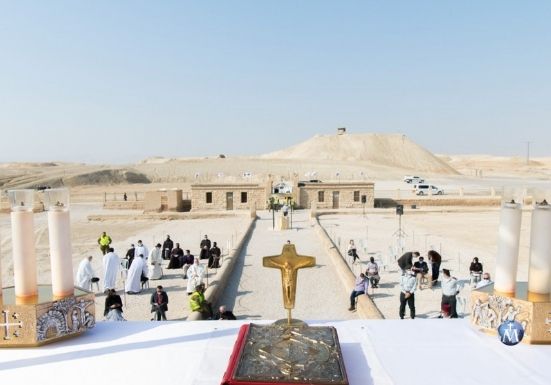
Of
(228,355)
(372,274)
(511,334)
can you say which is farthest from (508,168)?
(228,355)

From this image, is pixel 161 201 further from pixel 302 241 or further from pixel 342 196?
pixel 302 241

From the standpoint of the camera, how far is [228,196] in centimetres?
3297

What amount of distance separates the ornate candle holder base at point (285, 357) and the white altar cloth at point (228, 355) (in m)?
0.22

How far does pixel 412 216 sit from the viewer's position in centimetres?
2970

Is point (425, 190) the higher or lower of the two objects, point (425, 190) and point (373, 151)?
the lower

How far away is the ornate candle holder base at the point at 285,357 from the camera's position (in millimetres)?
3696

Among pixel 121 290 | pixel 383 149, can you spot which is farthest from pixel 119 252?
pixel 383 149

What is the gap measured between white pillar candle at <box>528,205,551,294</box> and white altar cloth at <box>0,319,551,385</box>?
656mm

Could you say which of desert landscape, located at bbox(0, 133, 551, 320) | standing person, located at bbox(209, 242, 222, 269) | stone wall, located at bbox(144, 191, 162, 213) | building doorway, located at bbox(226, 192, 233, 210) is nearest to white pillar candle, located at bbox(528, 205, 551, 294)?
desert landscape, located at bbox(0, 133, 551, 320)

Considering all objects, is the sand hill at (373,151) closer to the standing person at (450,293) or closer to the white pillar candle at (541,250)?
the standing person at (450,293)

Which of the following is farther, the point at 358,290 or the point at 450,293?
the point at 358,290

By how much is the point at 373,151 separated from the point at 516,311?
107494 mm

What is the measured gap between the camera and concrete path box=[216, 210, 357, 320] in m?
10.7

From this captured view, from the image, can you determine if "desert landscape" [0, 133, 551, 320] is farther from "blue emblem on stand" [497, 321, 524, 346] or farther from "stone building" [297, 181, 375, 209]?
"stone building" [297, 181, 375, 209]
